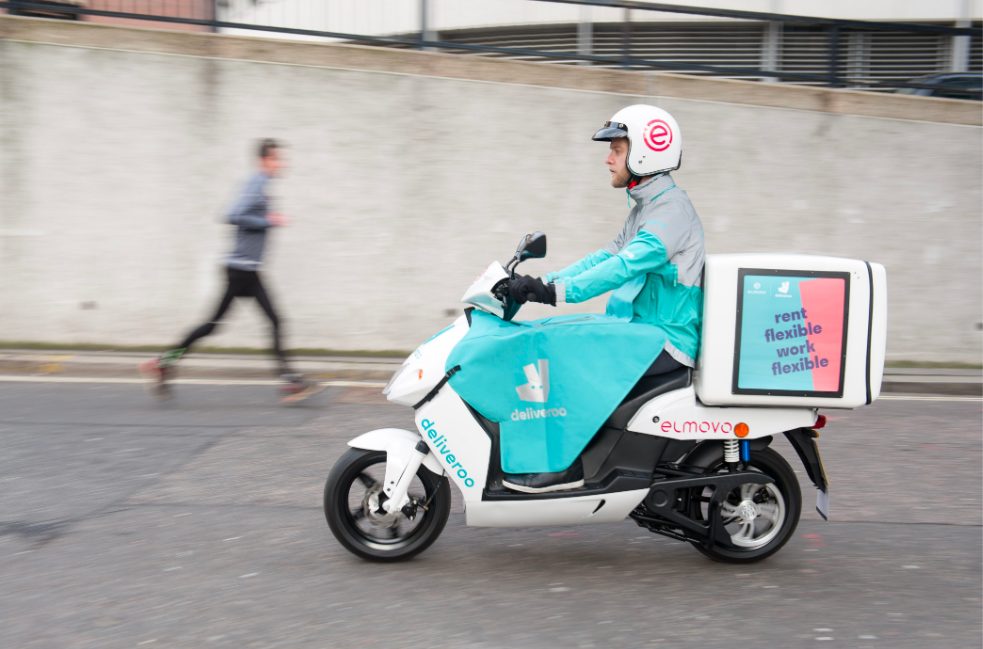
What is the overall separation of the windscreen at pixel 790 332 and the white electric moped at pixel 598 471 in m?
0.17

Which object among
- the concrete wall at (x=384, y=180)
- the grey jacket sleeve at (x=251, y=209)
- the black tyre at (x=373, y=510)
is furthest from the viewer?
the concrete wall at (x=384, y=180)

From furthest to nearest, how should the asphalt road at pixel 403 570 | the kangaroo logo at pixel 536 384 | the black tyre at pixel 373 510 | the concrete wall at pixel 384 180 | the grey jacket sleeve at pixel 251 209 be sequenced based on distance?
the concrete wall at pixel 384 180 → the grey jacket sleeve at pixel 251 209 → the black tyre at pixel 373 510 → the kangaroo logo at pixel 536 384 → the asphalt road at pixel 403 570

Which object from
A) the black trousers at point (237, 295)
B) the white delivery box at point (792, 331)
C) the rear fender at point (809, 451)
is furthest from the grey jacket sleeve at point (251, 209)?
the rear fender at point (809, 451)

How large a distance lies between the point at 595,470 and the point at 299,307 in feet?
18.2

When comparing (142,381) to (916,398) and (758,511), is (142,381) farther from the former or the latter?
(916,398)

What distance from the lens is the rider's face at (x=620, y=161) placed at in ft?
12.2

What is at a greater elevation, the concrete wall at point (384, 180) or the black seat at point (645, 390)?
the concrete wall at point (384, 180)

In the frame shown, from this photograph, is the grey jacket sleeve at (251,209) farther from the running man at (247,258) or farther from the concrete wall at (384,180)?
the concrete wall at (384,180)

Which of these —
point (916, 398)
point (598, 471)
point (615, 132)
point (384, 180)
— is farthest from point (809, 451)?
point (384, 180)

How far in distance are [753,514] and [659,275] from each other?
1115 mm

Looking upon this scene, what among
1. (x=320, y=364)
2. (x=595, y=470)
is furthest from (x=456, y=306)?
(x=595, y=470)

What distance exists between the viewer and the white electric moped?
3568 millimetres

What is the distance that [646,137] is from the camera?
12.0 ft

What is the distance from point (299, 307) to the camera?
28.3 ft
